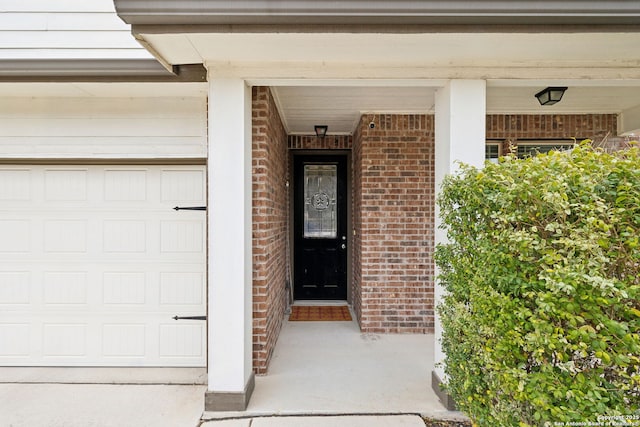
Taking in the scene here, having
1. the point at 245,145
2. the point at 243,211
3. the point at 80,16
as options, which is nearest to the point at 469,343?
the point at 243,211

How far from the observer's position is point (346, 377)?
133 inches

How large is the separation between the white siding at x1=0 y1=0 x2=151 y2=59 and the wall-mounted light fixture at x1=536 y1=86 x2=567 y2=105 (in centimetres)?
389

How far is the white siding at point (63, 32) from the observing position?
303cm

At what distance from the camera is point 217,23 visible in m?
2.22

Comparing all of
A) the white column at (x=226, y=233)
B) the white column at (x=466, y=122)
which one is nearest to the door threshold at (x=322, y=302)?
the white column at (x=226, y=233)

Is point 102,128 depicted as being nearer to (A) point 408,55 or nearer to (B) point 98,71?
(B) point 98,71

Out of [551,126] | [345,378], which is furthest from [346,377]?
[551,126]

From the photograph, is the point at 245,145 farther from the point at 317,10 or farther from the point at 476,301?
the point at 476,301

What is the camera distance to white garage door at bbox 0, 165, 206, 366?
3623 millimetres

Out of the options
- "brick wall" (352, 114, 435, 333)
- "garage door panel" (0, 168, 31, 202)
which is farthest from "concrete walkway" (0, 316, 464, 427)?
"garage door panel" (0, 168, 31, 202)

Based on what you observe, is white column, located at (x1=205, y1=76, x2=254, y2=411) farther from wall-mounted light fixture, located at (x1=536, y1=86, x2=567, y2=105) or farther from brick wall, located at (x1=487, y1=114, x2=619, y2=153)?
brick wall, located at (x1=487, y1=114, x2=619, y2=153)

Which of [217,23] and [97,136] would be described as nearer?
[217,23]

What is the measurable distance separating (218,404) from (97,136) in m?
2.81

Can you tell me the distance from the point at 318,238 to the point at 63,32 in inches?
169
